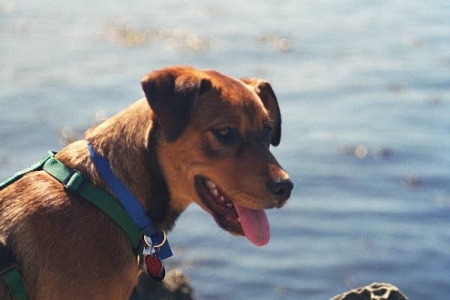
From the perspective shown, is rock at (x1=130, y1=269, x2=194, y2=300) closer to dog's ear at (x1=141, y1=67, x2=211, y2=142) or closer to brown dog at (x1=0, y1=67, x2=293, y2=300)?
brown dog at (x1=0, y1=67, x2=293, y2=300)

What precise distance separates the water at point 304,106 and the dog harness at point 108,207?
13.0 feet

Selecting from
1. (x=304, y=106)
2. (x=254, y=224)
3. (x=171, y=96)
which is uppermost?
(x=171, y=96)

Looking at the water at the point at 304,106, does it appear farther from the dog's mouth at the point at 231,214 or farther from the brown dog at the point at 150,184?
the brown dog at the point at 150,184

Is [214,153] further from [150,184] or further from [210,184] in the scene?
[150,184]

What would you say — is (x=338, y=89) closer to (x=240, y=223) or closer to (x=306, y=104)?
(x=306, y=104)

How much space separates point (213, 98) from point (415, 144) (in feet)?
23.4

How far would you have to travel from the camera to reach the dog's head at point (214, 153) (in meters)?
5.18

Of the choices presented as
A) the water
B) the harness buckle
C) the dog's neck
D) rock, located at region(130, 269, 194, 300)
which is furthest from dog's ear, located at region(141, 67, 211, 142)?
the water

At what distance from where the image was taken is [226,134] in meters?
5.30

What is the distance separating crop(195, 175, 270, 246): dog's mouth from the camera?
530 centimetres

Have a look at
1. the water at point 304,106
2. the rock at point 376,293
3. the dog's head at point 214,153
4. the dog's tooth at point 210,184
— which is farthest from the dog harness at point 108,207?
A: the water at point 304,106

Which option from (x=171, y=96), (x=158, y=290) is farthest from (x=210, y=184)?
(x=158, y=290)

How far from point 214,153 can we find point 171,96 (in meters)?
0.40

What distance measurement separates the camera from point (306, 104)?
13445mm
